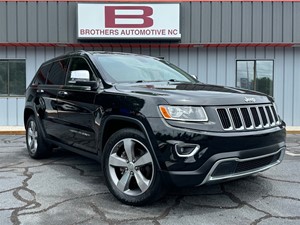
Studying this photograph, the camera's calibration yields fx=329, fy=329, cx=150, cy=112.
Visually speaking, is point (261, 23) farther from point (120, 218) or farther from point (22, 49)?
point (120, 218)

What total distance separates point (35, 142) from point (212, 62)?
7.22 m

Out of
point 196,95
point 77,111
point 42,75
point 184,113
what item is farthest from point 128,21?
point 184,113

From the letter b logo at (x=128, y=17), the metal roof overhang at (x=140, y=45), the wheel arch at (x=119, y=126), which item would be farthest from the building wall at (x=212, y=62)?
the wheel arch at (x=119, y=126)

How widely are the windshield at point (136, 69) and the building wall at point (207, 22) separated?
605 cm

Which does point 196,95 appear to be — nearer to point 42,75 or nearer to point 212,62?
point 42,75

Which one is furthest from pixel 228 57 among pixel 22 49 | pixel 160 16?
pixel 22 49

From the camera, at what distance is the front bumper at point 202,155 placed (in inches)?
120

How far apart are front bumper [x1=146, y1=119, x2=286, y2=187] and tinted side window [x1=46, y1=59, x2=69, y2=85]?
245 centimetres

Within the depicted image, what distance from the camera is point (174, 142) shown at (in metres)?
3.07

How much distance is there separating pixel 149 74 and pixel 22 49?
8170mm

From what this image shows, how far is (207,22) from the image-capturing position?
1082cm

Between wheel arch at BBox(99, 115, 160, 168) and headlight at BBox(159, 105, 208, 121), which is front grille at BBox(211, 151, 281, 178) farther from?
wheel arch at BBox(99, 115, 160, 168)

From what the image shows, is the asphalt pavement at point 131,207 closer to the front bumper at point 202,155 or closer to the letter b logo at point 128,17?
the front bumper at point 202,155

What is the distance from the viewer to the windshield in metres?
4.23
